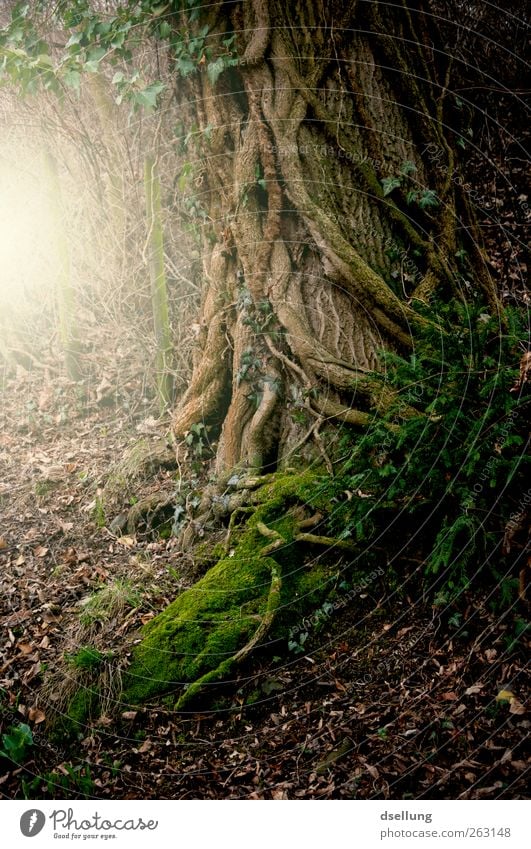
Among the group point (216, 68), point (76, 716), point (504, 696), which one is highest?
point (216, 68)

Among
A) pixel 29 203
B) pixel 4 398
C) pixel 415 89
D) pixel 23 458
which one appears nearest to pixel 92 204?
pixel 29 203

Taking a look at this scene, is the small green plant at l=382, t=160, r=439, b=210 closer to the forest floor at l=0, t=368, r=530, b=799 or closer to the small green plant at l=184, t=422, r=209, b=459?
the small green plant at l=184, t=422, r=209, b=459

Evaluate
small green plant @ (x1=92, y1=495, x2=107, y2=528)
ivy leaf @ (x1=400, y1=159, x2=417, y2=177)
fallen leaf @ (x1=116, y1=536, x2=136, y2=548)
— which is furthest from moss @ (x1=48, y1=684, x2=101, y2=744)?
ivy leaf @ (x1=400, y1=159, x2=417, y2=177)

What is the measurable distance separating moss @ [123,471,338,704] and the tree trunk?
72 centimetres

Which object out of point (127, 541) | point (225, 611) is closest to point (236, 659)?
point (225, 611)

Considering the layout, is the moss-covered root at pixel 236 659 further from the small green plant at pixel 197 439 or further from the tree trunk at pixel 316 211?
the small green plant at pixel 197 439

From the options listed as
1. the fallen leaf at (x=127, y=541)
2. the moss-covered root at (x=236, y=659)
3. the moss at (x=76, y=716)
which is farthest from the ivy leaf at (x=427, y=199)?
the moss at (x=76, y=716)

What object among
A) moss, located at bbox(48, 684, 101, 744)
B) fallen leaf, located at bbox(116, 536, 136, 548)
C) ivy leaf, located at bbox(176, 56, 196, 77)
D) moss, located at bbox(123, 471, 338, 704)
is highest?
ivy leaf, located at bbox(176, 56, 196, 77)

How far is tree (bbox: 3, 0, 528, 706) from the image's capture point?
401cm

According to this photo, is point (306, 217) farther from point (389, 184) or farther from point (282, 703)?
point (282, 703)

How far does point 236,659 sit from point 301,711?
1.44 ft

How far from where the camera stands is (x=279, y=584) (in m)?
3.38

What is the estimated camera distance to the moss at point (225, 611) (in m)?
3.24

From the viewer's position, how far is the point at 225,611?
3404 millimetres
